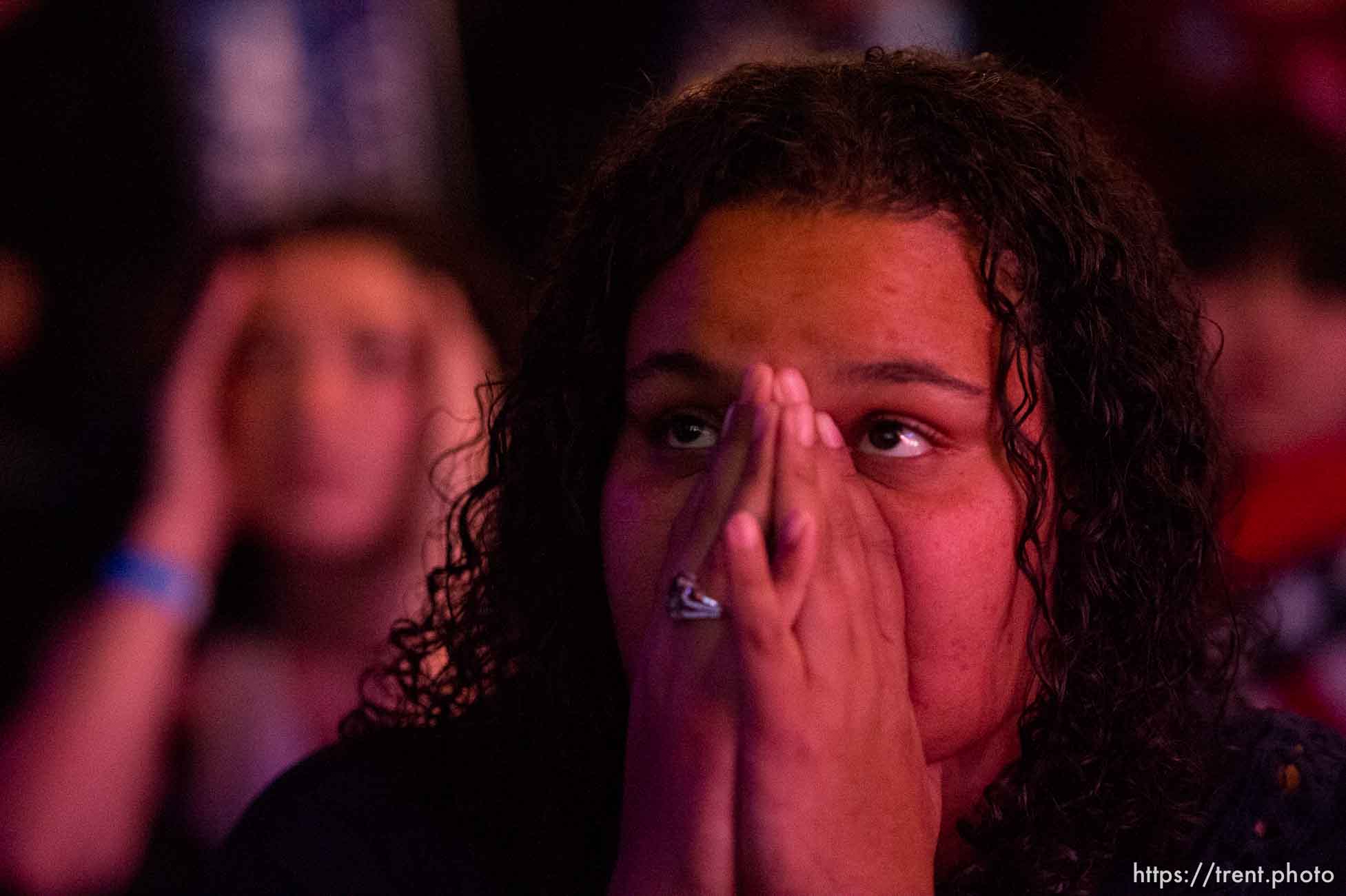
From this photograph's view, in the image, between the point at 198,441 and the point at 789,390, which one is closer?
the point at 789,390

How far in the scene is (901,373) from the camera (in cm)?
98

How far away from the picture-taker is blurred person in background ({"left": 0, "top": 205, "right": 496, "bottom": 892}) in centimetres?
196

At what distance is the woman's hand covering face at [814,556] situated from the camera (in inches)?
33.8

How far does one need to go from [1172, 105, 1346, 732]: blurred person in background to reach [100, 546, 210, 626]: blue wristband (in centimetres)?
177

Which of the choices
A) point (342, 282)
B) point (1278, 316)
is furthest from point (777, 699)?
point (1278, 316)

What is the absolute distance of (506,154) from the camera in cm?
279

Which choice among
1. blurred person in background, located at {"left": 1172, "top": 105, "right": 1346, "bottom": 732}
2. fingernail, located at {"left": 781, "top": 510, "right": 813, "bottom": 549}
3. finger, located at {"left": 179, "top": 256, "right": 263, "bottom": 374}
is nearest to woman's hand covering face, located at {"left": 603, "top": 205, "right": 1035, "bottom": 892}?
fingernail, located at {"left": 781, "top": 510, "right": 813, "bottom": 549}

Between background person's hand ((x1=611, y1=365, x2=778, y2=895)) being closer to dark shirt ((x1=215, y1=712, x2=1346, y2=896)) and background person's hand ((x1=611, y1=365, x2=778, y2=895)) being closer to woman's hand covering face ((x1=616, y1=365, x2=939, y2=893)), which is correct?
woman's hand covering face ((x1=616, y1=365, x2=939, y2=893))

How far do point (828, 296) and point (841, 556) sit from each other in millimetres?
215

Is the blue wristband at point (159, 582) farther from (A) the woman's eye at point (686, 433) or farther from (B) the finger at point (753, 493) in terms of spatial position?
(B) the finger at point (753, 493)

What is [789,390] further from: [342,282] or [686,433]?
[342,282]

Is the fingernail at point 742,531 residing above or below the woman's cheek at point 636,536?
above

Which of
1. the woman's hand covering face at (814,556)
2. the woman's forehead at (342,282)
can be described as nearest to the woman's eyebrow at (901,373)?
the woman's hand covering face at (814,556)

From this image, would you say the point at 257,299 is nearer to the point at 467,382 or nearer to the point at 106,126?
the point at 467,382
